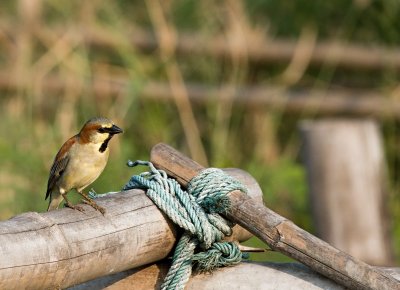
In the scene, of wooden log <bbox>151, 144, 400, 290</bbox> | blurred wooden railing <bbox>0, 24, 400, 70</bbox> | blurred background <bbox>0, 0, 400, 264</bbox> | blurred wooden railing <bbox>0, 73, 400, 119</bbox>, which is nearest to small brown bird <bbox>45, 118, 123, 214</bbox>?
wooden log <bbox>151, 144, 400, 290</bbox>

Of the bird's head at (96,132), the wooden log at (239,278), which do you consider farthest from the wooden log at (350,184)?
the wooden log at (239,278)

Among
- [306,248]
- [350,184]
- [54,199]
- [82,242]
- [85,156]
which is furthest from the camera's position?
[350,184]

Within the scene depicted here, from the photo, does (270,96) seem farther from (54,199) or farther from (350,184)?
(54,199)

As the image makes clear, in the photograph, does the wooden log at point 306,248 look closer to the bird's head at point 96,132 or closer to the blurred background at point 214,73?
the bird's head at point 96,132

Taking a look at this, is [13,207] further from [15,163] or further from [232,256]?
[232,256]

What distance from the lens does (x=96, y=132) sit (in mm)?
4129

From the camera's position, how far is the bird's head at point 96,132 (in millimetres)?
4113

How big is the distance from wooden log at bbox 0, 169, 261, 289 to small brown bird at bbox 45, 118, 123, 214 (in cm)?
82

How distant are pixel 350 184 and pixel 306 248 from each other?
4.31 m

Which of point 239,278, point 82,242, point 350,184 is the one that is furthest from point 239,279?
point 350,184

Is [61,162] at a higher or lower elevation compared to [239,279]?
higher

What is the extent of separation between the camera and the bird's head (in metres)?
4.11

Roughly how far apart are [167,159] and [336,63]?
6.25m

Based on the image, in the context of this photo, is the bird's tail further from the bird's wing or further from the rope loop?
the rope loop
